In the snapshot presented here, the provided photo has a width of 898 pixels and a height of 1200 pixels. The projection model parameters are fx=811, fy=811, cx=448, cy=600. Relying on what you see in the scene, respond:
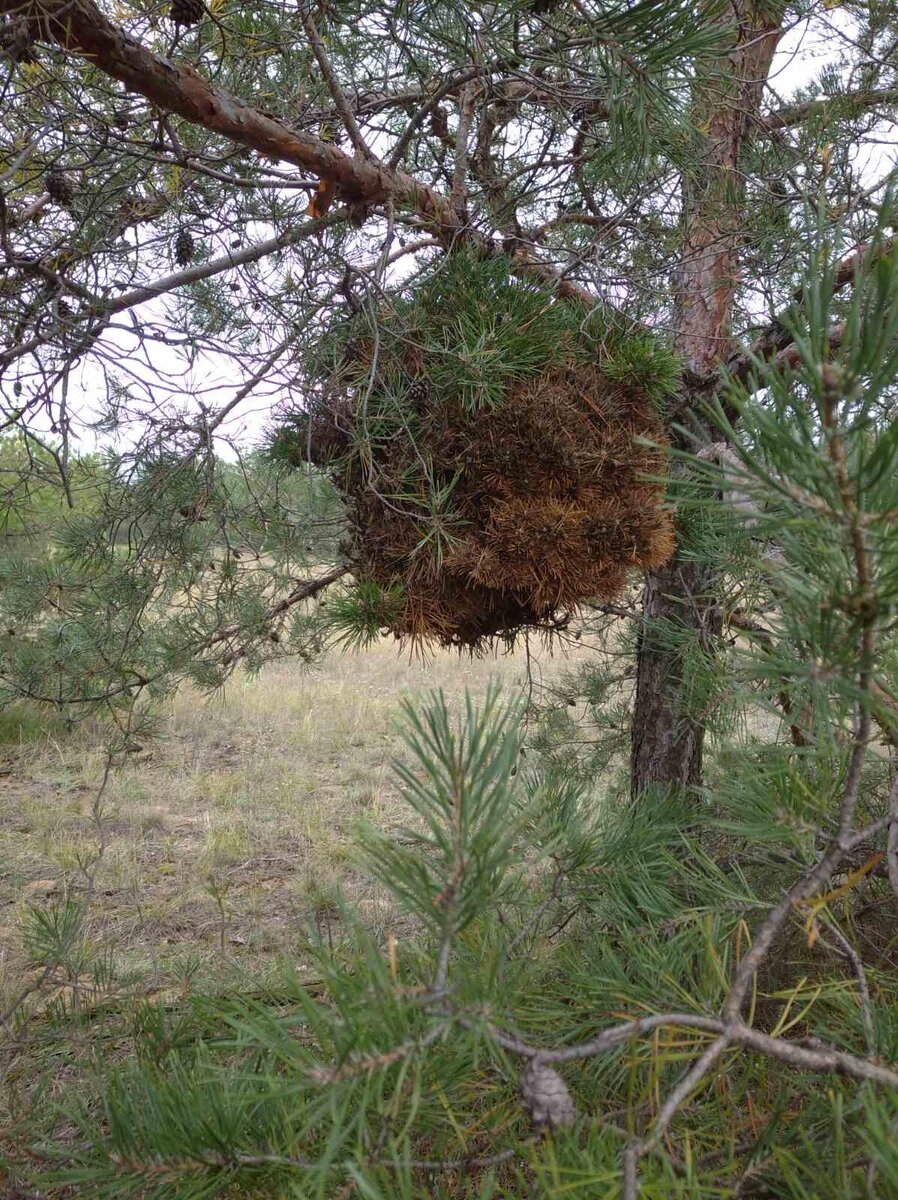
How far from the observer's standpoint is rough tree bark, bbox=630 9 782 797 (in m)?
1.38

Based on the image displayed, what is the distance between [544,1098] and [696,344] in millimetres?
1503

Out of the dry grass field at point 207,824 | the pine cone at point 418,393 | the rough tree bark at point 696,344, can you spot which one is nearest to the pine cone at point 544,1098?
the pine cone at point 418,393

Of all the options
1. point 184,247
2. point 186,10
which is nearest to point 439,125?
point 184,247

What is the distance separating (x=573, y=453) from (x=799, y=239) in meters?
0.63

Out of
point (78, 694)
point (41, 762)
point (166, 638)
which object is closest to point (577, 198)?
point (166, 638)

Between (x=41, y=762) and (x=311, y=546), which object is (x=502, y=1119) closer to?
(x=311, y=546)

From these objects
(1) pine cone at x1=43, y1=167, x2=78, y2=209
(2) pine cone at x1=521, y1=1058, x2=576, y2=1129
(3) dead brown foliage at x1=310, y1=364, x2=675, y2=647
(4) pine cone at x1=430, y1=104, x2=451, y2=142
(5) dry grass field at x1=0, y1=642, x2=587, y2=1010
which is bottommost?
(5) dry grass field at x1=0, y1=642, x2=587, y2=1010

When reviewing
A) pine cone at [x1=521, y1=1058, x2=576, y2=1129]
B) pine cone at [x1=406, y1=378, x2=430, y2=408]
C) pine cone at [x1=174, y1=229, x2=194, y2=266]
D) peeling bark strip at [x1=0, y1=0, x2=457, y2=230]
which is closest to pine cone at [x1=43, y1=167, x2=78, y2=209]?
pine cone at [x1=174, y1=229, x2=194, y2=266]

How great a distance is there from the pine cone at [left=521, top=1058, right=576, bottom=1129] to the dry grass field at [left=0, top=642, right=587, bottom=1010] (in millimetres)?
1110

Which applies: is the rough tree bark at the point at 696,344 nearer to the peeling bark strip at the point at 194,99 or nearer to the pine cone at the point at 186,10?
the peeling bark strip at the point at 194,99

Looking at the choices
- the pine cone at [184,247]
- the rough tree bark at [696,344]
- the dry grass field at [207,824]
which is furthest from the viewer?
the dry grass field at [207,824]

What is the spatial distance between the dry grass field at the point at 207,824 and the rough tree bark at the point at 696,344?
18.3 inches

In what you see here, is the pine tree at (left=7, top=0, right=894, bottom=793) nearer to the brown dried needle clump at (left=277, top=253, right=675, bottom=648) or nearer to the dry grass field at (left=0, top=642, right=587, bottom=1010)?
the brown dried needle clump at (left=277, top=253, right=675, bottom=648)

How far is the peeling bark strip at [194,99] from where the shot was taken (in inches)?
29.0
